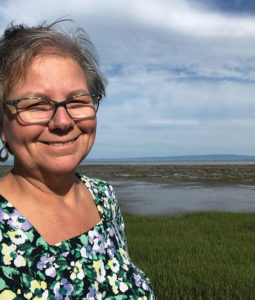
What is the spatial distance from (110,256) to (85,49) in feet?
3.93

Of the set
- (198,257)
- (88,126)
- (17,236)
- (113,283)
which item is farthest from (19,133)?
(198,257)

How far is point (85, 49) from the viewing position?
1859 millimetres

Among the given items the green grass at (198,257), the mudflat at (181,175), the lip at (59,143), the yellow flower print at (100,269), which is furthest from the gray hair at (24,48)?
the mudflat at (181,175)

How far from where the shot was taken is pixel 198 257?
218 inches

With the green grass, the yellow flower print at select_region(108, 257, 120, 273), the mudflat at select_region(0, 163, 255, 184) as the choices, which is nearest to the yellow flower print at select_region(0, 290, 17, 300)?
the yellow flower print at select_region(108, 257, 120, 273)

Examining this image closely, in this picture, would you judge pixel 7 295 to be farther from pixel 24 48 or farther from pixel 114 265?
pixel 24 48

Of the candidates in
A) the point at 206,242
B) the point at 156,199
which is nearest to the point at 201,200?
the point at 156,199

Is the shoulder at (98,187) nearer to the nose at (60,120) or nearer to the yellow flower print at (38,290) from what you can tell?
the nose at (60,120)

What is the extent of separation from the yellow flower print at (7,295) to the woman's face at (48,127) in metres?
0.57

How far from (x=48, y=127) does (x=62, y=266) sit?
2.16ft

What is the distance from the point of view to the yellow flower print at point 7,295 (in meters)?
1.21

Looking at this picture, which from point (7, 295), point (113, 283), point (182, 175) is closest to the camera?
point (7, 295)

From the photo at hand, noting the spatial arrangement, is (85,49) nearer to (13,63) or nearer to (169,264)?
(13,63)

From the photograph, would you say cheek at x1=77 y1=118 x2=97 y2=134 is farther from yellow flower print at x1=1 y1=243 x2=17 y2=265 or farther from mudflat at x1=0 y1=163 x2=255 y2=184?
mudflat at x1=0 y1=163 x2=255 y2=184
